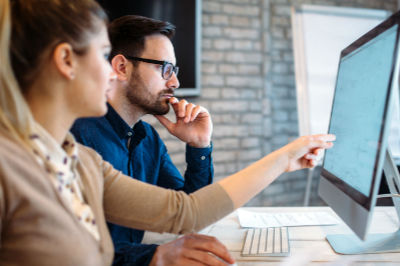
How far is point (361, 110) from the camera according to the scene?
0.85 m

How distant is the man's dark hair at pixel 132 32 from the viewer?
4.42ft

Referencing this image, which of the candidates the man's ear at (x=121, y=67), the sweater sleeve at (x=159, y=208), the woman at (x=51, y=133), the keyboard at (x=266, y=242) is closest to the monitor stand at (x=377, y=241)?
the keyboard at (x=266, y=242)

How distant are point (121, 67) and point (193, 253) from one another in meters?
0.79

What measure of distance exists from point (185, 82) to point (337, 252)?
177cm

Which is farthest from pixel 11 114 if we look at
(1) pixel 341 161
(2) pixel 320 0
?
(2) pixel 320 0

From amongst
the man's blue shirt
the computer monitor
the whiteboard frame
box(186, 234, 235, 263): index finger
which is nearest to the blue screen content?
the computer monitor

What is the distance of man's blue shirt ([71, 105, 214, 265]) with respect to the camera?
1076 mm

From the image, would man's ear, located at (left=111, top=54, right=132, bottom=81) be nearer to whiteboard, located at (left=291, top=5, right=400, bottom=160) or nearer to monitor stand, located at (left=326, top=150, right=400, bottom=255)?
monitor stand, located at (left=326, top=150, right=400, bottom=255)

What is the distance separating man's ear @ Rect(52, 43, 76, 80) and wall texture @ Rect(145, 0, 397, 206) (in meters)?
1.84

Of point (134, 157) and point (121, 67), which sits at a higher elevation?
point (121, 67)

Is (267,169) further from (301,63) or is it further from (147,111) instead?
(301,63)

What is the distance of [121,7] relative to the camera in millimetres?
2227

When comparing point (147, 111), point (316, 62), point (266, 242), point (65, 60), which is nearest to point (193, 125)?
point (147, 111)

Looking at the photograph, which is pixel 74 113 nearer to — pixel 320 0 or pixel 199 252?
pixel 199 252
